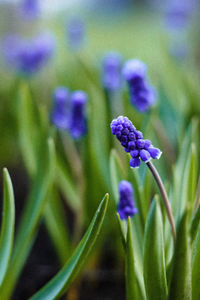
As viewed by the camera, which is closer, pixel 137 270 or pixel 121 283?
pixel 137 270

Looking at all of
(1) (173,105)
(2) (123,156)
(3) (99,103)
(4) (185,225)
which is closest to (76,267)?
(4) (185,225)

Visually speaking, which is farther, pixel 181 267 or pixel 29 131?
pixel 29 131

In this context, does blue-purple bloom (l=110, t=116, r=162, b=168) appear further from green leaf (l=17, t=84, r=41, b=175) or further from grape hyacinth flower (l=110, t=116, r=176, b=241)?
green leaf (l=17, t=84, r=41, b=175)

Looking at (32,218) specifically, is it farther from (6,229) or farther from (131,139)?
(131,139)

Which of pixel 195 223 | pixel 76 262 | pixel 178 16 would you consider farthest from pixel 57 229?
pixel 178 16

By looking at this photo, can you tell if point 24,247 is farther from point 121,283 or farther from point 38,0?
point 38,0

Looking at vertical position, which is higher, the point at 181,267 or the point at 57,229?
the point at 57,229
